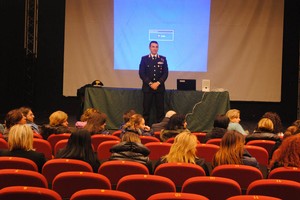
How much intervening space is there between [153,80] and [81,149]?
5762 mm

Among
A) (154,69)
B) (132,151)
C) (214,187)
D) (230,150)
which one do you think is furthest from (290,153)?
(154,69)

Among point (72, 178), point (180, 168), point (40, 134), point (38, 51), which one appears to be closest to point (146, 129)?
point (40, 134)

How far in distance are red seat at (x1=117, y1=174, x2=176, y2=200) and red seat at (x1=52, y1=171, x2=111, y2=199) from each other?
0.14 m

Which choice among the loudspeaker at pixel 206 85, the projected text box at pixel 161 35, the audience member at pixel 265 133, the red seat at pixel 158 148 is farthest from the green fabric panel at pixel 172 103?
the red seat at pixel 158 148

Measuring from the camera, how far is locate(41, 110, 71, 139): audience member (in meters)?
7.11

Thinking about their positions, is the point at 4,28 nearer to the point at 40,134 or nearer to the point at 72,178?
the point at 40,134

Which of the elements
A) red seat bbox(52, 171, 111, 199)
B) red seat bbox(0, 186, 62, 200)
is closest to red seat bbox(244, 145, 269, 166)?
red seat bbox(52, 171, 111, 199)

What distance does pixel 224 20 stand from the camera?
12570mm

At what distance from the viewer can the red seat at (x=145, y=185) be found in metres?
3.96

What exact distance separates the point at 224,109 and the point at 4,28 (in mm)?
5414

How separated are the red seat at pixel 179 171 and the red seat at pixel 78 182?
2.54 feet

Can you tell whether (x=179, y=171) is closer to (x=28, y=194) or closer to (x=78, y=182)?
(x=78, y=182)

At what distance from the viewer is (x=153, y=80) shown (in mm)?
10727

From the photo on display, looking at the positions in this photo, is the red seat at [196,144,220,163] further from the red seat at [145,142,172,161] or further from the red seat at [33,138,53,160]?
the red seat at [33,138,53,160]
